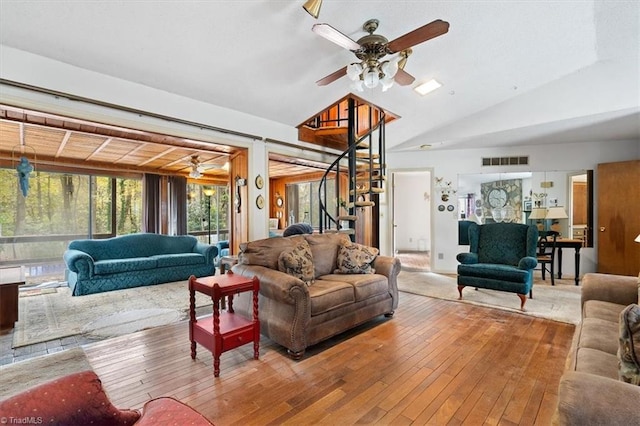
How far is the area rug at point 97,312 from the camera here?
10.6 ft

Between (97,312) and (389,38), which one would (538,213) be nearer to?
(389,38)

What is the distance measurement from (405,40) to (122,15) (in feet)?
7.88

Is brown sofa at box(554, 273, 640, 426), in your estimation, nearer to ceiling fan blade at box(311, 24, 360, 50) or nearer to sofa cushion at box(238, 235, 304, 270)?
sofa cushion at box(238, 235, 304, 270)

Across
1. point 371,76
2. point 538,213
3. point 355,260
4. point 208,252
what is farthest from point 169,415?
point 538,213

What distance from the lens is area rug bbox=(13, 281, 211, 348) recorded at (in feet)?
10.6

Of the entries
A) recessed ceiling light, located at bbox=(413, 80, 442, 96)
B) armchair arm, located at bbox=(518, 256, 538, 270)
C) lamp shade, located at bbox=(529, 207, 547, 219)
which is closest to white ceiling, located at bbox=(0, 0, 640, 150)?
recessed ceiling light, located at bbox=(413, 80, 442, 96)

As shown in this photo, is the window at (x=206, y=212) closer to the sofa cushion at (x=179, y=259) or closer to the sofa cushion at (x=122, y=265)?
the sofa cushion at (x=179, y=259)

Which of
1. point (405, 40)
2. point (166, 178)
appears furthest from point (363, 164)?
point (166, 178)

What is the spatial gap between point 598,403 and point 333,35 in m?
2.69

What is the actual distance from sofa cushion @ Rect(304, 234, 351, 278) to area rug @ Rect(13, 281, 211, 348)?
175 centimetres

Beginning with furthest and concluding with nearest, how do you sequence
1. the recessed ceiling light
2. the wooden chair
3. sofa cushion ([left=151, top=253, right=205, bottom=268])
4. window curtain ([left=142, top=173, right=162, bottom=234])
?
1. window curtain ([left=142, top=173, right=162, bottom=234])
2. sofa cushion ([left=151, top=253, right=205, bottom=268])
3. the wooden chair
4. the recessed ceiling light

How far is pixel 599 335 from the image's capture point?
6.37 ft

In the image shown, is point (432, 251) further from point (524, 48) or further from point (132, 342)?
point (132, 342)

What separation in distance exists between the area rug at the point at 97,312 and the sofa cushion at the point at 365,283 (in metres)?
1.98
